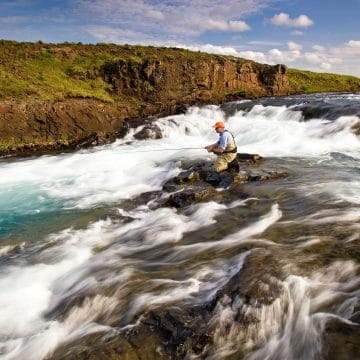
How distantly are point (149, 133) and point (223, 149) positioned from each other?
46.3 feet

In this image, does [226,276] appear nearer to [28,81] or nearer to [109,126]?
[109,126]

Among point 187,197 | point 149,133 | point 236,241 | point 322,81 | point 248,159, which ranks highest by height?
point 322,81

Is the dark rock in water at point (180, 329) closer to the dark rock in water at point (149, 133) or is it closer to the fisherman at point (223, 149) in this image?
the fisherman at point (223, 149)

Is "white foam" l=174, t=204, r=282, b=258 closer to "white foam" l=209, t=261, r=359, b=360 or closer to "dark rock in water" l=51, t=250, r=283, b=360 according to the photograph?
"dark rock in water" l=51, t=250, r=283, b=360

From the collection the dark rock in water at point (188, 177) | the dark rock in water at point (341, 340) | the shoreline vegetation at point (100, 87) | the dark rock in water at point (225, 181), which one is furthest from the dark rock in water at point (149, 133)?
the dark rock in water at point (341, 340)

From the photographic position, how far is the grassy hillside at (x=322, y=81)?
171 feet

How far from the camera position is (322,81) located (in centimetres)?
5497

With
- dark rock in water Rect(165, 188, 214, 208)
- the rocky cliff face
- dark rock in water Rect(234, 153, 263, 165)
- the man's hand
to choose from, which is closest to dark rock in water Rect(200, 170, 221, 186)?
the man's hand

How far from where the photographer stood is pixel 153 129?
26156mm

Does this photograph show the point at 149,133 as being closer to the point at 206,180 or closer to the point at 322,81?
the point at 206,180

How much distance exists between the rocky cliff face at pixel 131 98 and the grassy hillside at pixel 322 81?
1061 cm

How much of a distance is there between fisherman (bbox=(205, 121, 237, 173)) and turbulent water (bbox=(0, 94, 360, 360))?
60.2 inches

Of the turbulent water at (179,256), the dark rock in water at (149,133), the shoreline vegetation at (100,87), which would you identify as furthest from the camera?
the dark rock in water at (149,133)

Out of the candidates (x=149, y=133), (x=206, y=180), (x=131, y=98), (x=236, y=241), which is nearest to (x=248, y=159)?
(x=206, y=180)
